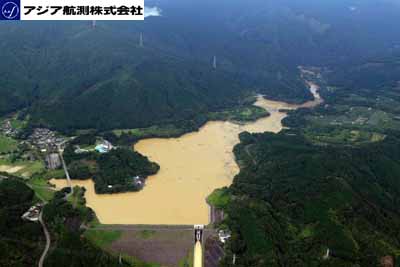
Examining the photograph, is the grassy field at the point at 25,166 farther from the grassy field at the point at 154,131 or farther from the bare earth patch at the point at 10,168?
the grassy field at the point at 154,131

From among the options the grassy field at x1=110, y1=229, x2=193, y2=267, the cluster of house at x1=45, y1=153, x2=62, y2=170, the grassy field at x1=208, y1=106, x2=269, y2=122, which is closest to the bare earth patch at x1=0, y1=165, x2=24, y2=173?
the cluster of house at x1=45, y1=153, x2=62, y2=170

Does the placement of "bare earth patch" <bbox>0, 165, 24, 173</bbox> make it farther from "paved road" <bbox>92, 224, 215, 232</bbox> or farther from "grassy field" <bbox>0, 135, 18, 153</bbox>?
"paved road" <bbox>92, 224, 215, 232</bbox>

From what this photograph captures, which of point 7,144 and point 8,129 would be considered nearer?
point 7,144

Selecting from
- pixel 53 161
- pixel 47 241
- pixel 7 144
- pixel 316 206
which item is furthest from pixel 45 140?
pixel 316 206

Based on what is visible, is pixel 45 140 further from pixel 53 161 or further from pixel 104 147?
pixel 104 147

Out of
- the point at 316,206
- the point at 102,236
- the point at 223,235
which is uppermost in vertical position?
the point at 316,206

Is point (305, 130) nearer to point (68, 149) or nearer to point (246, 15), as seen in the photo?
point (68, 149)
